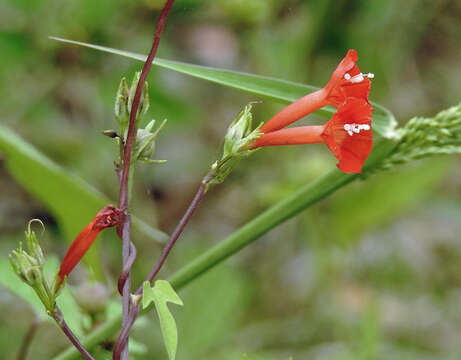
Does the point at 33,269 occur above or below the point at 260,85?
below

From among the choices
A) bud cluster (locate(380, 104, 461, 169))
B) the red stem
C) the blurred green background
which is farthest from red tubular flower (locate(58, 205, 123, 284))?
the blurred green background

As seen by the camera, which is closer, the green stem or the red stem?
the red stem

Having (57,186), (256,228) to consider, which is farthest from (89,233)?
(57,186)

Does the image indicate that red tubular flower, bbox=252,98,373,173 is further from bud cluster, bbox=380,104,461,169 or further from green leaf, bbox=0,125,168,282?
green leaf, bbox=0,125,168,282

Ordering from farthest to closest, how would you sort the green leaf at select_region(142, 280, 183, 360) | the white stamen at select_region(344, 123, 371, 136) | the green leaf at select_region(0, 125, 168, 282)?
Result: the green leaf at select_region(0, 125, 168, 282) < the white stamen at select_region(344, 123, 371, 136) < the green leaf at select_region(142, 280, 183, 360)

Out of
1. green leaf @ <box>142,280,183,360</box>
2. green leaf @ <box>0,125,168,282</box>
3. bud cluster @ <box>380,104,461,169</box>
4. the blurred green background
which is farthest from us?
the blurred green background

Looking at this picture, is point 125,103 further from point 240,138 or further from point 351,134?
point 351,134

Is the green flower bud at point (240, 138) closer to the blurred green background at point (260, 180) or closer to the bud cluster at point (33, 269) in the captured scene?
the bud cluster at point (33, 269)
